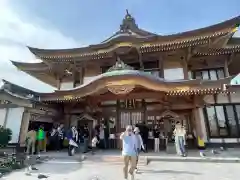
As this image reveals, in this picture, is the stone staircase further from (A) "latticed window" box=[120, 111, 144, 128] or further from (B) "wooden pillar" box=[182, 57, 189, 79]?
(B) "wooden pillar" box=[182, 57, 189, 79]

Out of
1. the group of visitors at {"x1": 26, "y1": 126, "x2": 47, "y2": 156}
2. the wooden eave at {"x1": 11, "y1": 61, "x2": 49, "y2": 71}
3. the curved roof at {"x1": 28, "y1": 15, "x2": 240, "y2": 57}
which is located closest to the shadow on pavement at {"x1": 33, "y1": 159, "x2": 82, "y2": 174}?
the group of visitors at {"x1": 26, "y1": 126, "x2": 47, "y2": 156}

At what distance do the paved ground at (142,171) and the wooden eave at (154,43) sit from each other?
6.73 meters

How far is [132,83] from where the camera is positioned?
993 cm

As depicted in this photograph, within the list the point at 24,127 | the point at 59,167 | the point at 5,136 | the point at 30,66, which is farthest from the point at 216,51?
the point at 30,66

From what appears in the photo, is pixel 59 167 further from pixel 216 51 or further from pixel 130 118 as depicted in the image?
pixel 216 51

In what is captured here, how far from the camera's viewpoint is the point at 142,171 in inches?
270

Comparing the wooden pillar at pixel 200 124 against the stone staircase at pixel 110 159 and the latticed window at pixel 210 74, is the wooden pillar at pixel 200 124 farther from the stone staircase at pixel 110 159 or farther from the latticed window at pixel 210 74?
the stone staircase at pixel 110 159

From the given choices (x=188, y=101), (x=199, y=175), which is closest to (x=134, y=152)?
(x=199, y=175)

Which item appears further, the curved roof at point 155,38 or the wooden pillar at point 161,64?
the wooden pillar at point 161,64

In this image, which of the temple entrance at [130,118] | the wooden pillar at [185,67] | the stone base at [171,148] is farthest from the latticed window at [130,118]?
the wooden pillar at [185,67]

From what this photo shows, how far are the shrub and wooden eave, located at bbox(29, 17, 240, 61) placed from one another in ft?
17.4

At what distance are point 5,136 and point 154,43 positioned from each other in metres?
9.54

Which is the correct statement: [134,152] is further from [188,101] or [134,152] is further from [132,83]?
[188,101]

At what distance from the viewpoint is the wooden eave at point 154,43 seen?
1049 centimetres
